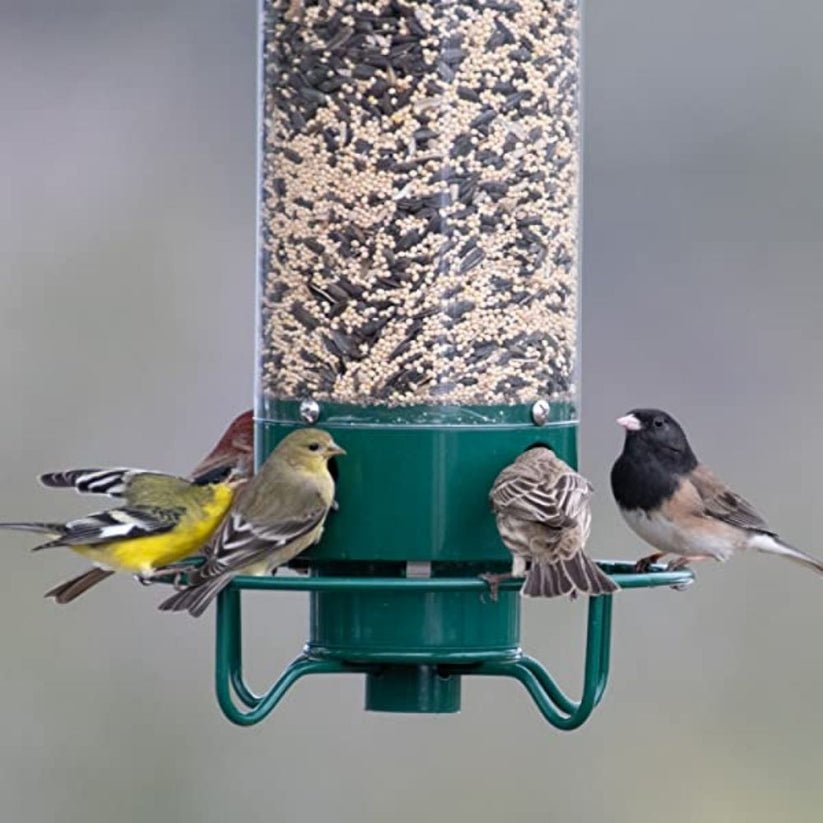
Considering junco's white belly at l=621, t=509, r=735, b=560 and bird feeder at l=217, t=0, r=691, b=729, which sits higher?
bird feeder at l=217, t=0, r=691, b=729

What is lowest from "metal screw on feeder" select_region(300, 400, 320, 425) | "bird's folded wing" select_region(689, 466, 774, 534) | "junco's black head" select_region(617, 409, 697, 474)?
"bird's folded wing" select_region(689, 466, 774, 534)

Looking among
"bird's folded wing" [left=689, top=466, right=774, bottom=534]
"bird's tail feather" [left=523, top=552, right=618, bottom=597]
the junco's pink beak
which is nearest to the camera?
"bird's tail feather" [left=523, top=552, right=618, bottom=597]

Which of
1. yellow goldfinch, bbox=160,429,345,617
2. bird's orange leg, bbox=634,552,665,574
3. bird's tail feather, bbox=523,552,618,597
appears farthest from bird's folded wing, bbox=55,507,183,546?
bird's orange leg, bbox=634,552,665,574

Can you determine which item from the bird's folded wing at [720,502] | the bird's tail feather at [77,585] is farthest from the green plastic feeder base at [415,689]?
the bird's folded wing at [720,502]

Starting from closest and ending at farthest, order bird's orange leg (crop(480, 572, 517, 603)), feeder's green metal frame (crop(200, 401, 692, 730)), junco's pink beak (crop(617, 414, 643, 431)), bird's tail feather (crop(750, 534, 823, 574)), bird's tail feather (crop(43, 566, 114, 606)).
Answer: bird's orange leg (crop(480, 572, 517, 603)), feeder's green metal frame (crop(200, 401, 692, 730)), bird's tail feather (crop(43, 566, 114, 606)), junco's pink beak (crop(617, 414, 643, 431)), bird's tail feather (crop(750, 534, 823, 574))

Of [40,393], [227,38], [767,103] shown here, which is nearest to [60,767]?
[40,393]

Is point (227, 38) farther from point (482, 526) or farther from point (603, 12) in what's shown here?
point (482, 526)

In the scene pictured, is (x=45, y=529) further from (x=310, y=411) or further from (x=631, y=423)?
(x=631, y=423)

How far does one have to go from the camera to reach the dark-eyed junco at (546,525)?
28.6ft

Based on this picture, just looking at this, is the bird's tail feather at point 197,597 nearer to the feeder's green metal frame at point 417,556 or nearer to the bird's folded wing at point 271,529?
the bird's folded wing at point 271,529

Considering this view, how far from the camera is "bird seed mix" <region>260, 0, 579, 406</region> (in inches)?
358

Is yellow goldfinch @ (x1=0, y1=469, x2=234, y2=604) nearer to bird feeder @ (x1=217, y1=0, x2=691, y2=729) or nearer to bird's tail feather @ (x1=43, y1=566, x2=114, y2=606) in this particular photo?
bird's tail feather @ (x1=43, y1=566, x2=114, y2=606)

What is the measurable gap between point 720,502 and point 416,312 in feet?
4.71

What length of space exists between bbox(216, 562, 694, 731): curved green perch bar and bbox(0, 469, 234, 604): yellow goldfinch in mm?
390
